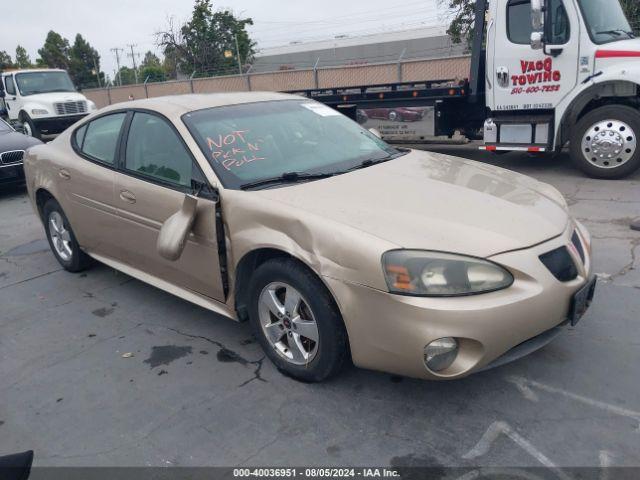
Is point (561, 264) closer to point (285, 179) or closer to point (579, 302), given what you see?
point (579, 302)

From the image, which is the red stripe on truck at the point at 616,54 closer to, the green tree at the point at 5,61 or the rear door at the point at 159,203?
the rear door at the point at 159,203

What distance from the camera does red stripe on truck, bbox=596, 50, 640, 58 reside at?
6.89 m

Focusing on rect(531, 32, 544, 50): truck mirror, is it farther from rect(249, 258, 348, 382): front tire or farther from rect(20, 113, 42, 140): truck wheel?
rect(20, 113, 42, 140): truck wheel

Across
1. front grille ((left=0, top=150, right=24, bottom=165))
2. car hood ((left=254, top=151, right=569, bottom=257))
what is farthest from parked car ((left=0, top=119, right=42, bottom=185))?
car hood ((left=254, top=151, right=569, bottom=257))

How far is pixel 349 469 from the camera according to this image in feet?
8.04

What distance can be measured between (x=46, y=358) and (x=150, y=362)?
→ 741 mm

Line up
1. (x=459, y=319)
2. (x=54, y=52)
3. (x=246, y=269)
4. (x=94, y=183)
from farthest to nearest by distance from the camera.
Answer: (x=54, y=52)
(x=94, y=183)
(x=246, y=269)
(x=459, y=319)

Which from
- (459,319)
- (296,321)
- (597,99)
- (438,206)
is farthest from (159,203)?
(597,99)

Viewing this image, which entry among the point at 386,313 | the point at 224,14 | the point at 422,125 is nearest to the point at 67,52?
the point at 224,14

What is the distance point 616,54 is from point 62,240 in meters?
6.84

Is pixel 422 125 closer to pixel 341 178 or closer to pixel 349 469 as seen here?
pixel 341 178

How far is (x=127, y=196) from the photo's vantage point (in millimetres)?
3906

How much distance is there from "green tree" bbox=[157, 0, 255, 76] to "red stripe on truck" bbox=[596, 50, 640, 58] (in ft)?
89.2

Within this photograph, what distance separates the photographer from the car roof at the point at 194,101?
3.79 m
